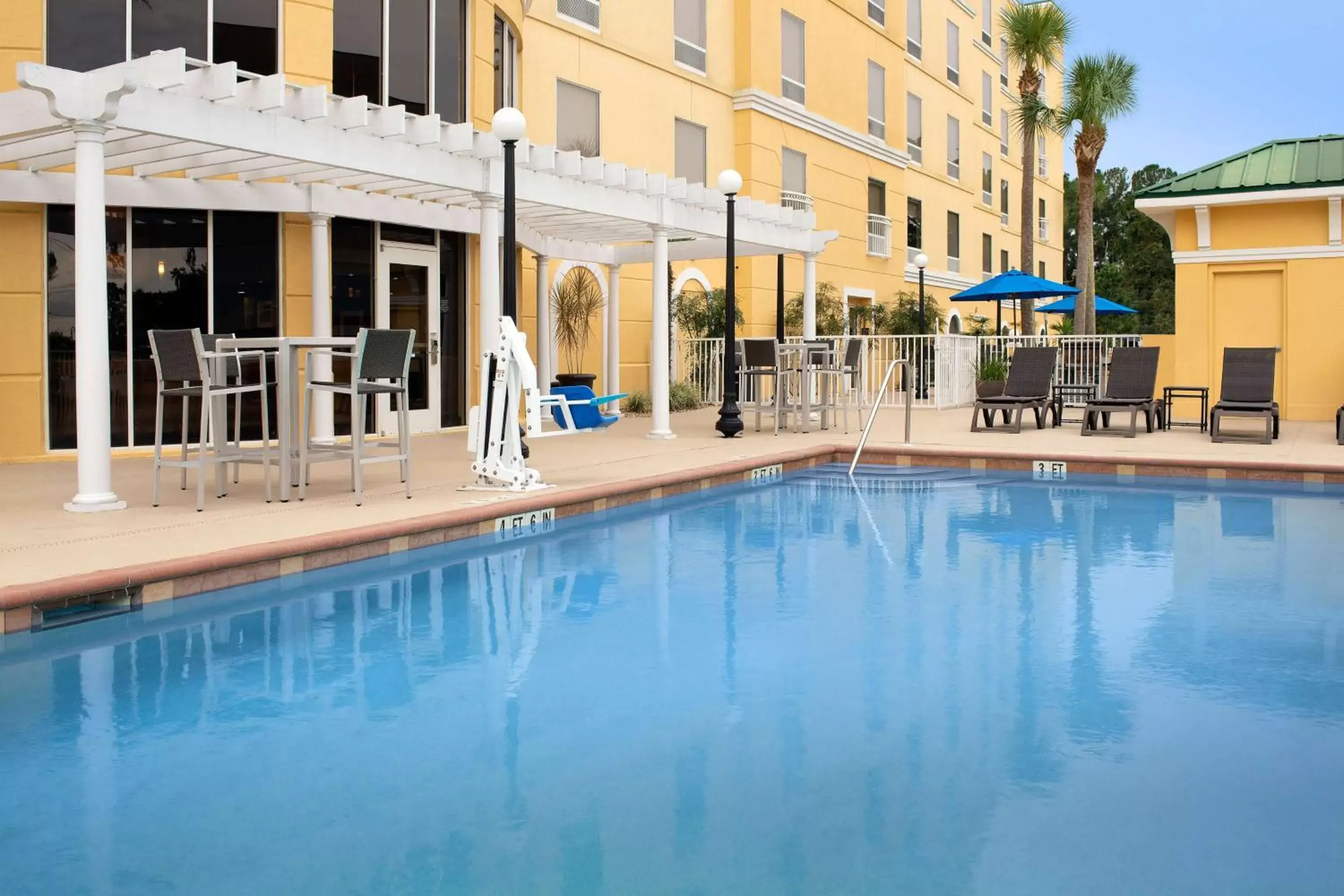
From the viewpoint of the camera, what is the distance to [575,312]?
17.6m

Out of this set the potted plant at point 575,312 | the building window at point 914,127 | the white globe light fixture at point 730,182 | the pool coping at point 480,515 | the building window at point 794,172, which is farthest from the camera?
the building window at point 914,127

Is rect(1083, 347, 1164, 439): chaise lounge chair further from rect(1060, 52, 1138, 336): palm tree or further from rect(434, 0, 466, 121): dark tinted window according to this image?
rect(1060, 52, 1138, 336): palm tree

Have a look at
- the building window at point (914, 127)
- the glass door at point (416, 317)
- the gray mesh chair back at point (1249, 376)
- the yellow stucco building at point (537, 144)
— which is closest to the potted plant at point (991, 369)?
the yellow stucco building at point (537, 144)

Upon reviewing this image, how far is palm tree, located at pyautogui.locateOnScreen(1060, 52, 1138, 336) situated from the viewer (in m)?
25.4

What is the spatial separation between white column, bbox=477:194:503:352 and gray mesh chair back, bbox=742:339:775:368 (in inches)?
165

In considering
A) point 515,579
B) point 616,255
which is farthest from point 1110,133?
point 515,579

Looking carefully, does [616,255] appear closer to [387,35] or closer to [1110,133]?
[387,35]

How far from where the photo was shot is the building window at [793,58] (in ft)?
75.4

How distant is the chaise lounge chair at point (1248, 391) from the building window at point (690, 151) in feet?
34.3

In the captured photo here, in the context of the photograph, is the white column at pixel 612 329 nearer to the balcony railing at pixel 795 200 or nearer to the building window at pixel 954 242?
the balcony railing at pixel 795 200

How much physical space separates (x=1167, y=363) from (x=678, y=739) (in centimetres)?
1464

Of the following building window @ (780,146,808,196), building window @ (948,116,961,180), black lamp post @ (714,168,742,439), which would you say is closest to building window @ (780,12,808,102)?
building window @ (780,146,808,196)

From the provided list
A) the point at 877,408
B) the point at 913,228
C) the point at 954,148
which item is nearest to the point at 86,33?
the point at 877,408

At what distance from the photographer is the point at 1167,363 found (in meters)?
16.3
